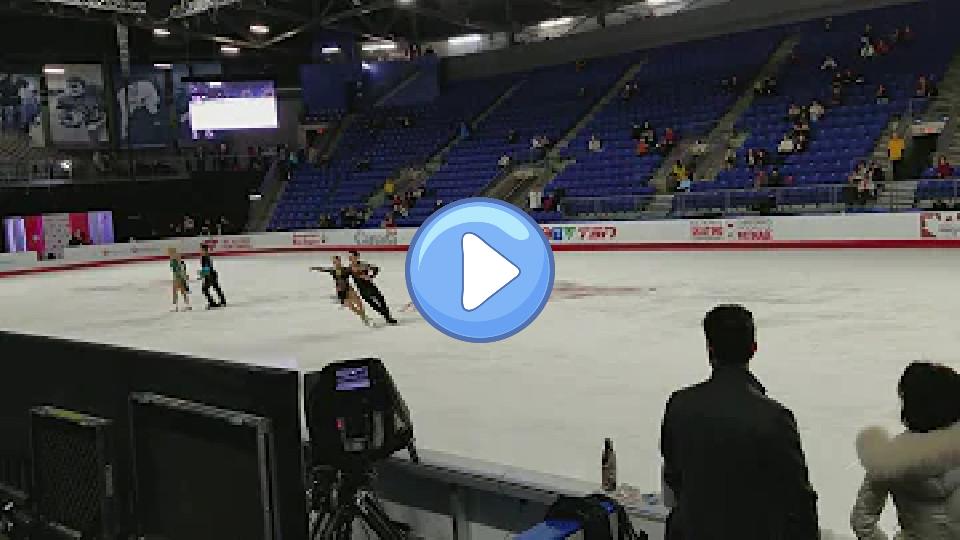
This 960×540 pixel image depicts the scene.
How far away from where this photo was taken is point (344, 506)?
13.7 ft

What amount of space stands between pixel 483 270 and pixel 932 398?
184cm

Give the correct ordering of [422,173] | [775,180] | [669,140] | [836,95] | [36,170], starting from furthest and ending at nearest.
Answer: [422,173]
[36,170]
[669,140]
[836,95]
[775,180]

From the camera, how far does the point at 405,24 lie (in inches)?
1642

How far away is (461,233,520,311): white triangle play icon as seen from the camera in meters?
3.81

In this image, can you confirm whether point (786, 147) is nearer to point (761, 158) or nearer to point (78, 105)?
point (761, 158)

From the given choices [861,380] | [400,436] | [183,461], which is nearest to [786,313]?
[861,380]

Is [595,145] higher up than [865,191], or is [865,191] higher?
[595,145]

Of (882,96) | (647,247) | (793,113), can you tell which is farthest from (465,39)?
(647,247)

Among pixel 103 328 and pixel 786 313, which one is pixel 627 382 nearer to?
pixel 786 313

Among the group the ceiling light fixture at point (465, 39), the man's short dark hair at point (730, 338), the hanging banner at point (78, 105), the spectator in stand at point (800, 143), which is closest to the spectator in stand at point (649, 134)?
the spectator in stand at point (800, 143)

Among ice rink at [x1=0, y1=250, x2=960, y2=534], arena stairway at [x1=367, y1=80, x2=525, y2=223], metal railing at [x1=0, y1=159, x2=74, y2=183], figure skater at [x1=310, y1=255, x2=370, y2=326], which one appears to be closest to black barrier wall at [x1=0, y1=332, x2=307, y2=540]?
ice rink at [x1=0, y1=250, x2=960, y2=534]

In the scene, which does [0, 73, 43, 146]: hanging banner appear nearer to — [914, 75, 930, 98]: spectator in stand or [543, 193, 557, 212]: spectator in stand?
[543, 193, 557, 212]: spectator in stand

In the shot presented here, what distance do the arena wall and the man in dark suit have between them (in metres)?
18.3
